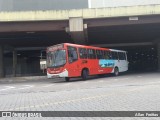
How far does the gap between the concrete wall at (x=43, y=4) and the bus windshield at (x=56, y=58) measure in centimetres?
3677

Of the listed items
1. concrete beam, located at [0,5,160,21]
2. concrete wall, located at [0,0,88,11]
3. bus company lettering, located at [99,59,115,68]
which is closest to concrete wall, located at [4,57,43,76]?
concrete wall, located at [0,0,88,11]

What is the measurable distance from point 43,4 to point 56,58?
1538 inches

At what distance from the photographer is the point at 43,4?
64250 mm

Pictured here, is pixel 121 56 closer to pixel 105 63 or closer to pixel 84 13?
pixel 105 63

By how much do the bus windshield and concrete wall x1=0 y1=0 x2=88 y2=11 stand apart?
36.8 m

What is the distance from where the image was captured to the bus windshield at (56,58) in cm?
2634

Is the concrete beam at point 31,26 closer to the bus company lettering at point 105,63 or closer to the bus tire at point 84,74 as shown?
the bus company lettering at point 105,63

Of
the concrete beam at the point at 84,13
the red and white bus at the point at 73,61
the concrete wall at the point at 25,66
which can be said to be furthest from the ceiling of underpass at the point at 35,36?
the concrete wall at the point at 25,66

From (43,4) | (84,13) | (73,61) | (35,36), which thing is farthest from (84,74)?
(43,4)

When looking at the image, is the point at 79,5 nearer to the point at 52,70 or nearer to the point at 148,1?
the point at 148,1

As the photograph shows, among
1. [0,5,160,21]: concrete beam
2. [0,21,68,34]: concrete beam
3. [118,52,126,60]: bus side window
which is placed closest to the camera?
[0,5,160,21]: concrete beam

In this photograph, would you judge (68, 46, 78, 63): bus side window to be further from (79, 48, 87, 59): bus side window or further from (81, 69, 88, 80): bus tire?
(81, 69, 88, 80): bus tire

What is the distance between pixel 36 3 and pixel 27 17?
31804mm

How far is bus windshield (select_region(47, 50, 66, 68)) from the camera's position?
86.4 ft
